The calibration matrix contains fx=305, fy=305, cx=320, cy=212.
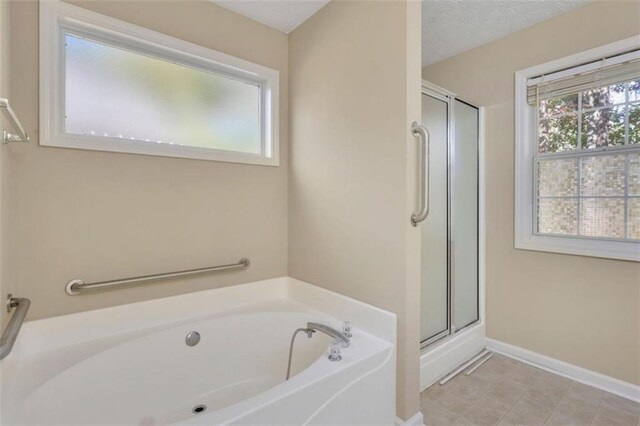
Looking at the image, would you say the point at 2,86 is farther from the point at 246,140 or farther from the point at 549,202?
the point at 549,202

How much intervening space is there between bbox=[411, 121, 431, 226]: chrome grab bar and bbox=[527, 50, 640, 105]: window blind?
4.72 feet

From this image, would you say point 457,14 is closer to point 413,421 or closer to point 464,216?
point 464,216

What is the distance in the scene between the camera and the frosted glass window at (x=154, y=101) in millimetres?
1594

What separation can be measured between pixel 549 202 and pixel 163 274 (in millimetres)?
2673

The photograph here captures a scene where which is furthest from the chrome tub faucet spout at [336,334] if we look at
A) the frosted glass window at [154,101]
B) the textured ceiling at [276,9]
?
the textured ceiling at [276,9]

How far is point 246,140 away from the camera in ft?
7.15

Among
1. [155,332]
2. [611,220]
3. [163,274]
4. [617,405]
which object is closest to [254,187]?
[163,274]

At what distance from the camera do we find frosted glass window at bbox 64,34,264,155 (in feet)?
5.23

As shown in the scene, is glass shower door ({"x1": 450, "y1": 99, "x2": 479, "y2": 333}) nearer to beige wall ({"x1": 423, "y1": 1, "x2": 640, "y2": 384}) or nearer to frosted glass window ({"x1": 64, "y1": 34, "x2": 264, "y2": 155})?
beige wall ({"x1": 423, "y1": 1, "x2": 640, "y2": 384})

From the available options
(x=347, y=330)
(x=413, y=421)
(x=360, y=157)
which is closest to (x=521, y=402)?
(x=413, y=421)

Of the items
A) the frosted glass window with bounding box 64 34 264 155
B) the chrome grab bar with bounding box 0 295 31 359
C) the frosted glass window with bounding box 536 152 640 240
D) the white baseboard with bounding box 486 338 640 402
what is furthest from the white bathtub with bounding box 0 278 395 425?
the frosted glass window with bounding box 536 152 640 240

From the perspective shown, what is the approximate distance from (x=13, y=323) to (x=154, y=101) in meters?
1.28

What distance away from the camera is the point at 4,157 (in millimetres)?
1209

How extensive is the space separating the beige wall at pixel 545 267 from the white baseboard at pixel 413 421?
1273 mm
